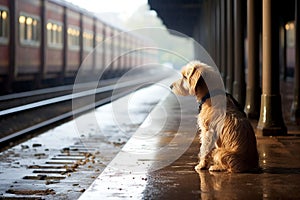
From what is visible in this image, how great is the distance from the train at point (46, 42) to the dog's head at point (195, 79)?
45.6ft

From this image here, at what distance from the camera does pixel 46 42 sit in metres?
23.4

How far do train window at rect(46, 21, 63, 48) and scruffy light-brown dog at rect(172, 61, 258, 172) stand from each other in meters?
19.1

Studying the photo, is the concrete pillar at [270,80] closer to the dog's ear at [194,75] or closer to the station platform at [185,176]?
the station platform at [185,176]

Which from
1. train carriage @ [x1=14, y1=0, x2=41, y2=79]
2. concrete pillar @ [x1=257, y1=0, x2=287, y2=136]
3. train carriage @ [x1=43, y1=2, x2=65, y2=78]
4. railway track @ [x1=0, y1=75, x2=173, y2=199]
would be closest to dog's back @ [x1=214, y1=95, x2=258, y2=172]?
railway track @ [x1=0, y1=75, x2=173, y2=199]

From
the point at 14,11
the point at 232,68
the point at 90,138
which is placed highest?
the point at 14,11

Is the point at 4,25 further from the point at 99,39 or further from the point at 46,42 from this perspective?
the point at 99,39

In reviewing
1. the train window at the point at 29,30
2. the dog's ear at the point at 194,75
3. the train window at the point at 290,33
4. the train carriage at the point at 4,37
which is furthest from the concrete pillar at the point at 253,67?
the train window at the point at 290,33

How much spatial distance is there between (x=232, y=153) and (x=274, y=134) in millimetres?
3205

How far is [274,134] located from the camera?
832 cm

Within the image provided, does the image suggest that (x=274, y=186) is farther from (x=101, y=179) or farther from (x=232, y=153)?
(x=101, y=179)

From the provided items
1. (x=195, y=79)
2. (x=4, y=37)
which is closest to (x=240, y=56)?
(x=195, y=79)

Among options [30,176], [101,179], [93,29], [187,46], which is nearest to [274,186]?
[101,179]

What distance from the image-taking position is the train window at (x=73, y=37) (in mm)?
27312

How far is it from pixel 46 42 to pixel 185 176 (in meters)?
18.9
